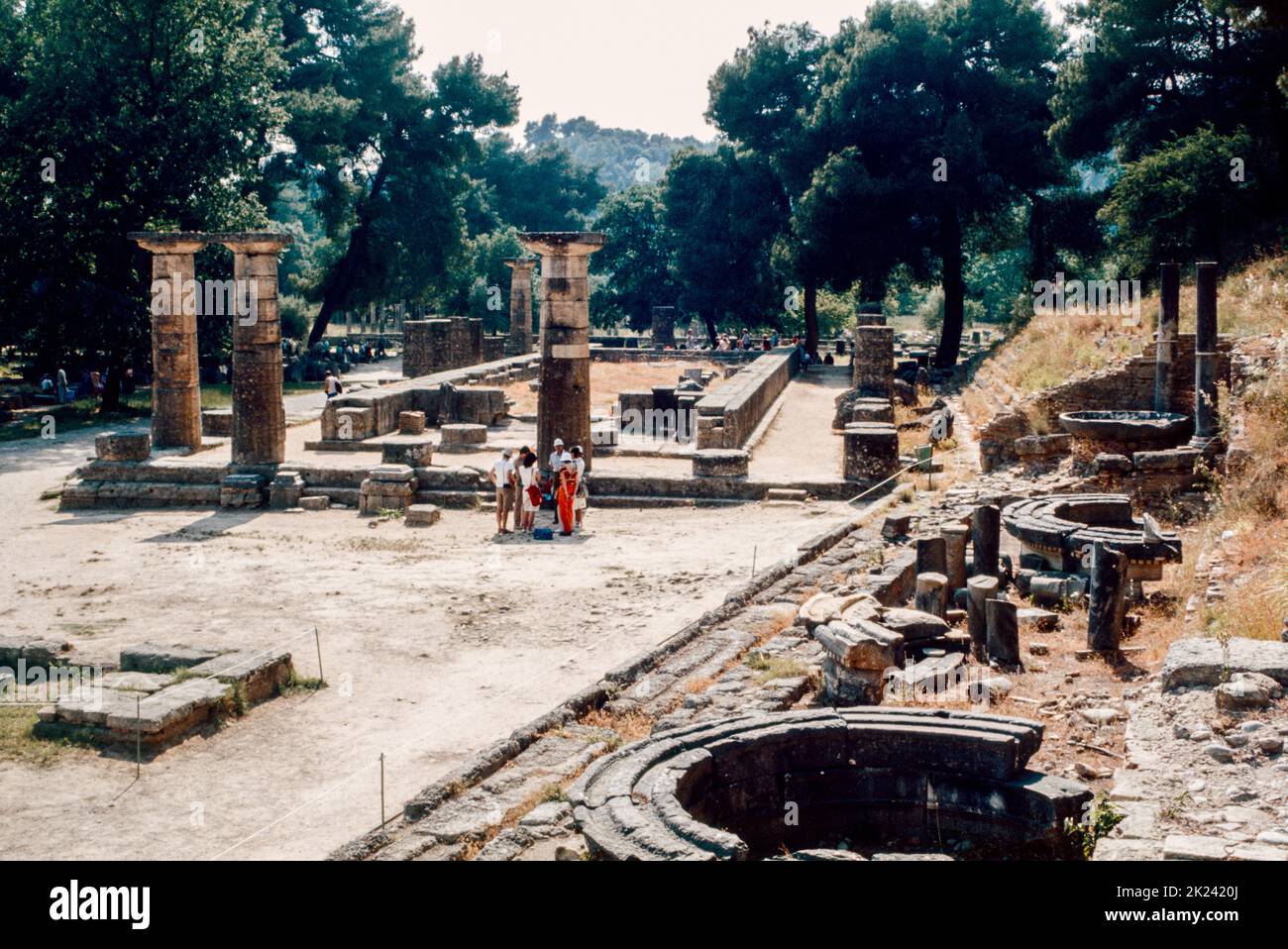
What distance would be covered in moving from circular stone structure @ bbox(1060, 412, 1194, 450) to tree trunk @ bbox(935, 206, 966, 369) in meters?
20.8

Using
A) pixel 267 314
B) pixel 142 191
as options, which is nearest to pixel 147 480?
pixel 267 314

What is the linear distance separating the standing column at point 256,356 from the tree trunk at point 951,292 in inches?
868

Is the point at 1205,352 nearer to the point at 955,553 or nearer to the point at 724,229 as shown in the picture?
the point at 955,553

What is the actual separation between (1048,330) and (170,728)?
21161 mm

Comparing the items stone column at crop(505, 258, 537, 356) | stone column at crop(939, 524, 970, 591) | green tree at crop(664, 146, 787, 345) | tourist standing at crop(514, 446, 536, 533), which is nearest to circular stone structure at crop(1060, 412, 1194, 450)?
stone column at crop(939, 524, 970, 591)

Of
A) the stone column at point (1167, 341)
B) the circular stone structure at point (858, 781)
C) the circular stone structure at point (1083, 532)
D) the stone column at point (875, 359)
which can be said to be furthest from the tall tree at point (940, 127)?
the circular stone structure at point (858, 781)

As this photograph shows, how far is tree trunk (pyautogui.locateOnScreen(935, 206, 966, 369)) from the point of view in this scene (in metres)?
37.4

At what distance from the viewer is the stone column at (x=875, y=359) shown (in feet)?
97.3

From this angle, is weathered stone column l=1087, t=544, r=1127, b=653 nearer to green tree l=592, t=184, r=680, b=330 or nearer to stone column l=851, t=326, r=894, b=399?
stone column l=851, t=326, r=894, b=399

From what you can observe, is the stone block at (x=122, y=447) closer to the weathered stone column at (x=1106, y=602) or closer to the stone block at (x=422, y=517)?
the stone block at (x=422, y=517)

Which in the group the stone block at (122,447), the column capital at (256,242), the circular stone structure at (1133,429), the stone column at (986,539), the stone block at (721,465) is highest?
the column capital at (256,242)

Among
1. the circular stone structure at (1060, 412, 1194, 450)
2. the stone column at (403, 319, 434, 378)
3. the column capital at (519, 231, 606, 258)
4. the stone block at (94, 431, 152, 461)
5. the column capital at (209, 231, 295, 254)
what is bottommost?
the stone block at (94, 431, 152, 461)

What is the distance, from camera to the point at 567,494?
55.9 feet

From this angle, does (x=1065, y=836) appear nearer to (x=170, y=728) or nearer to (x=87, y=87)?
(x=170, y=728)
